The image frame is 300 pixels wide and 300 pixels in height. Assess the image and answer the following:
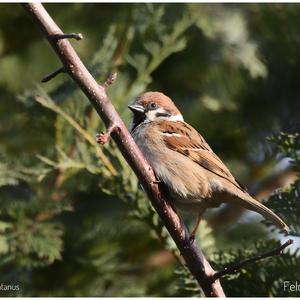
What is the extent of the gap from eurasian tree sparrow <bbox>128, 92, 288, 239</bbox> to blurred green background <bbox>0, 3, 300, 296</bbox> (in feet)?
0.68

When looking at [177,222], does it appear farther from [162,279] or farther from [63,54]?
[162,279]

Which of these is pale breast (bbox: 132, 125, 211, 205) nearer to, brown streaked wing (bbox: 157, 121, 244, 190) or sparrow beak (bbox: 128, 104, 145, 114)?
brown streaked wing (bbox: 157, 121, 244, 190)

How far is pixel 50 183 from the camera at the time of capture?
4547 millimetres

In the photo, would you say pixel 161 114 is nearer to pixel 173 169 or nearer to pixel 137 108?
pixel 137 108

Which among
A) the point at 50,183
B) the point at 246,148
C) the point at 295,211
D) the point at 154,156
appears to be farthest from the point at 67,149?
the point at 295,211

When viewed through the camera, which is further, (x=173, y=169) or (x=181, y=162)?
(x=181, y=162)

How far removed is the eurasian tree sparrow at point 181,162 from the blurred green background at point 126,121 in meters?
0.21

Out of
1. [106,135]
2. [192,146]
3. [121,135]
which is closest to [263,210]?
[192,146]

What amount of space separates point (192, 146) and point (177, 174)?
15.3 inches

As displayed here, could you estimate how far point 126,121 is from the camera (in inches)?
173

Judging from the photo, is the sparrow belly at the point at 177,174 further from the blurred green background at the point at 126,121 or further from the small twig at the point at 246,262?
the small twig at the point at 246,262

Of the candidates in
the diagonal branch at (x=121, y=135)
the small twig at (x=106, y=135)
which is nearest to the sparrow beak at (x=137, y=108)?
the diagonal branch at (x=121, y=135)

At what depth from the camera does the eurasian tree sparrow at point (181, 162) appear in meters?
3.45

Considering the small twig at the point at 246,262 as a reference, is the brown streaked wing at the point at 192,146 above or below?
above
